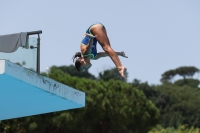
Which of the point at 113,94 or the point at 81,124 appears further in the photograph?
the point at 113,94

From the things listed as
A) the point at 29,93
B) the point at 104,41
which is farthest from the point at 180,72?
the point at 104,41

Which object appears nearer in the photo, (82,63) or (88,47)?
(88,47)

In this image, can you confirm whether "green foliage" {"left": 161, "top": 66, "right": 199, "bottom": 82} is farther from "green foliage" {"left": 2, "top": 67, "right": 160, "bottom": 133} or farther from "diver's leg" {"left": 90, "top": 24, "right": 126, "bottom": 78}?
"diver's leg" {"left": 90, "top": 24, "right": 126, "bottom": 78}

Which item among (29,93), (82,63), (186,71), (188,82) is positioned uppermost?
(186,71)

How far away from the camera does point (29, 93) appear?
10.9m

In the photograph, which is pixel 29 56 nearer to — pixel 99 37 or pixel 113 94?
pixel 99 37

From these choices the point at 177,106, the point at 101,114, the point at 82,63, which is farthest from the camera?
the point at 177,106

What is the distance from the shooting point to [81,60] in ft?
28.0

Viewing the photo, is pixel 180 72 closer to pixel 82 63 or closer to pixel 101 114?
pixel 101 114

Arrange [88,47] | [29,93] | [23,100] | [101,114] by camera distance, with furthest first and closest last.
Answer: [101,114]
[23,100]
[29,93]
[88,47]

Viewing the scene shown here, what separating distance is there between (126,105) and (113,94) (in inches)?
49.0

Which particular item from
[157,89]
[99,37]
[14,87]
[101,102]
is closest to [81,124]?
[101,102]

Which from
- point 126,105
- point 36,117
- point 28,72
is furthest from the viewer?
point 126,105

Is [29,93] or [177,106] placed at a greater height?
[177,106]
